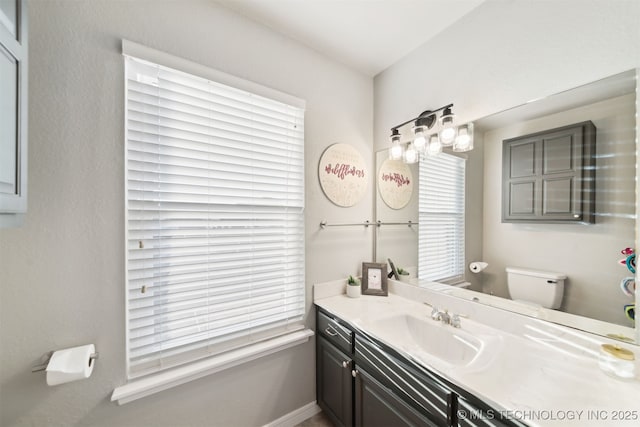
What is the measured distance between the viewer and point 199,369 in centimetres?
119

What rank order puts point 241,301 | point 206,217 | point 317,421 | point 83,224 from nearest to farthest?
1. point 83,224
2. point 206,217
3. point 241,301
4. point 317,421

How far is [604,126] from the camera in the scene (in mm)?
939

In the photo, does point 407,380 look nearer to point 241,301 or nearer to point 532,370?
point 532,370

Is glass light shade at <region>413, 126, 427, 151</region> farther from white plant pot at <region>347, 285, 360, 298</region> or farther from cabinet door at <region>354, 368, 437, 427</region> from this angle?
cabinet door at <region>354, 368, 437, 427</region>

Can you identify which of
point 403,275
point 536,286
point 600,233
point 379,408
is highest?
point 600,233

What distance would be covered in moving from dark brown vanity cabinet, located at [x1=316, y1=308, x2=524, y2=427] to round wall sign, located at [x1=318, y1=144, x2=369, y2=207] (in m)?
0.86

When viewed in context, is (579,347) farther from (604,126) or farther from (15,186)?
(15,186)

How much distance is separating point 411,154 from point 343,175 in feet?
1.70

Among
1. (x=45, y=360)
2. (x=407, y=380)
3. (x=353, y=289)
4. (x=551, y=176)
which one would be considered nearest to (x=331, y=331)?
(x=353, y=289)

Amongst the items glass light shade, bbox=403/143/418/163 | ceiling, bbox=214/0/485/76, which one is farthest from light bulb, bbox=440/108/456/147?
ceiling, bbox=214/0/485/76

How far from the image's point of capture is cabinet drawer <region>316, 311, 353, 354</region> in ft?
4.42

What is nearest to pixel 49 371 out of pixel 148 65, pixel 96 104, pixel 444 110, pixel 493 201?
pixel 96 104

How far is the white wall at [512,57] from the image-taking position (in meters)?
0.94

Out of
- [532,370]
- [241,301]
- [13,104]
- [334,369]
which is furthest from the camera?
[334,369]
